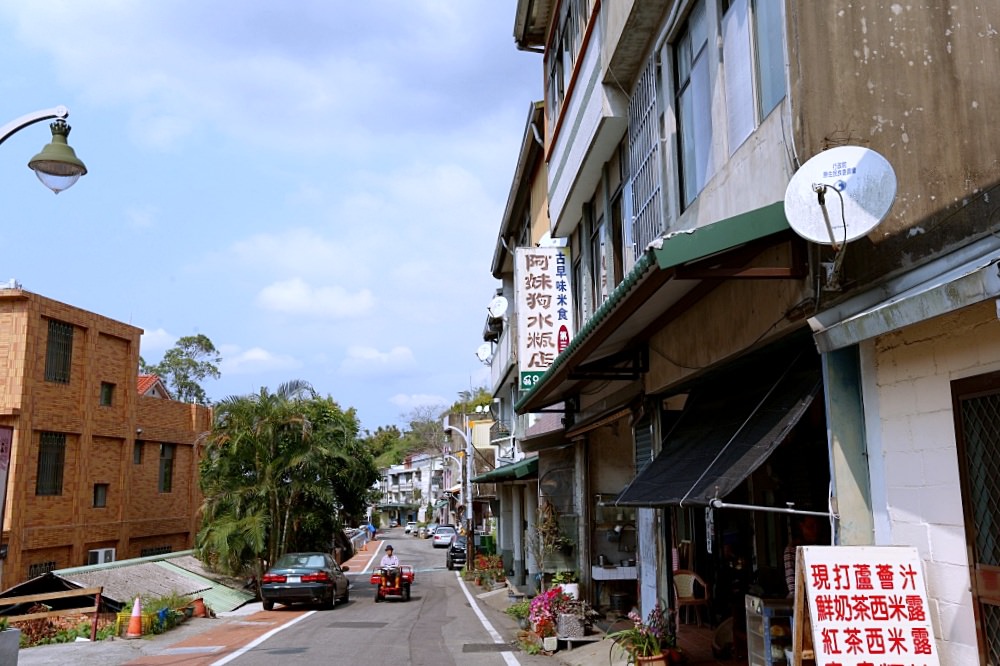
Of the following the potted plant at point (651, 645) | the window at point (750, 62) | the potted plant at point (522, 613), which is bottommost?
the potted plant at point (522, 613)

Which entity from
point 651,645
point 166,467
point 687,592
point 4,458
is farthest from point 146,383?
point 651,645

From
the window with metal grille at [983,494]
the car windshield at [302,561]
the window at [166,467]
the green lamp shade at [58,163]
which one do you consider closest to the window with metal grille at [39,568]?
the car windshield at [302,561]

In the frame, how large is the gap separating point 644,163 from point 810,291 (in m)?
5.09

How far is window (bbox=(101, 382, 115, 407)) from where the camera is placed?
93.4ft

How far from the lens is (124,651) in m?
14.8

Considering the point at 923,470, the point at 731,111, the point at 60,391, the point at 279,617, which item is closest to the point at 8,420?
the point at 60,391

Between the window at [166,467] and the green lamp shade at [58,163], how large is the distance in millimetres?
26053

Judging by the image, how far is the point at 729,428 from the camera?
8.38 meters

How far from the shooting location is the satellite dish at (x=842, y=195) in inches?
240

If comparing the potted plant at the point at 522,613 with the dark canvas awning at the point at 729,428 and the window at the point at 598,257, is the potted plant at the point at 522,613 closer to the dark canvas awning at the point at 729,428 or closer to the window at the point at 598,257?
the window at the point at 598,257

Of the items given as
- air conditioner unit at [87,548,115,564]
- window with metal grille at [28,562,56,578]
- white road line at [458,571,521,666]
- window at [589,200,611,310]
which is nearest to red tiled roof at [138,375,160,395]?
air conditioner unit at [87,548,115,564]

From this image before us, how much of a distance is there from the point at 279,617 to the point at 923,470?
17770 mm

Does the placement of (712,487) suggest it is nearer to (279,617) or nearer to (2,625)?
(2,625)

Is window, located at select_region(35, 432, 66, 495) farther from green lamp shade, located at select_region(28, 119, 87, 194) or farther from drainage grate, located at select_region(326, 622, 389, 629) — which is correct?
green lamp shade, located at select_region(28, 119, 87, 194)
